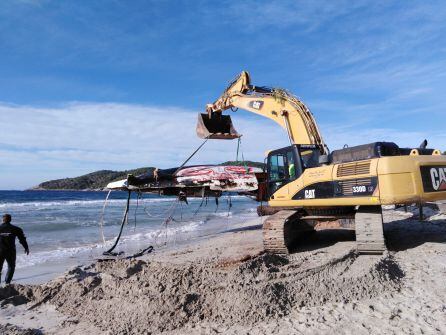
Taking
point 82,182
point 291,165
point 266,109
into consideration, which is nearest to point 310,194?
point 291,165

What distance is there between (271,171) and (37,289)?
5.84m

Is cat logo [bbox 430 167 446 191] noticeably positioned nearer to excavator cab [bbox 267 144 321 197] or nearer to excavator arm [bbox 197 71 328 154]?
excavator cab [bbox 267 144 321 197]

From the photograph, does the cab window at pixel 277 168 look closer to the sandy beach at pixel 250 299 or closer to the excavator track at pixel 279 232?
the excavator track at pixel 279 232

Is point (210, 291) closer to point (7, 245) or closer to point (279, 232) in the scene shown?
point (279, 232)

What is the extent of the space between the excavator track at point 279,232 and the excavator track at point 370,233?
1.57 m

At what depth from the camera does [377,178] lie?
7.53 m

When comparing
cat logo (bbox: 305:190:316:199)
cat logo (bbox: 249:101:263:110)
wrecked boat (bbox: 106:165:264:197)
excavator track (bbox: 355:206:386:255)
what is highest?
cat logo (bbox: 249:101:263:110)

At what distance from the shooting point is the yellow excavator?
24.2 feet

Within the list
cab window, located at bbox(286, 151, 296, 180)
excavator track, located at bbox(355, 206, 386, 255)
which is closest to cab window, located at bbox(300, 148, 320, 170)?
cab window, located at bbox(286, 151, 296, 180)

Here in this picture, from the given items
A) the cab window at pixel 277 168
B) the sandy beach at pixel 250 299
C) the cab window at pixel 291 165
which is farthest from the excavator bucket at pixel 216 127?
the sandy beach at pixel 250 299

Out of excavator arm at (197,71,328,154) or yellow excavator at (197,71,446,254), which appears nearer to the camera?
yellow excavator at (197,71,446,254)

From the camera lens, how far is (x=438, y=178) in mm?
7656

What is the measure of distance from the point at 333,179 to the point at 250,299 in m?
3.99

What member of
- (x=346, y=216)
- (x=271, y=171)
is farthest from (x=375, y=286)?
(x=271, y=171)
